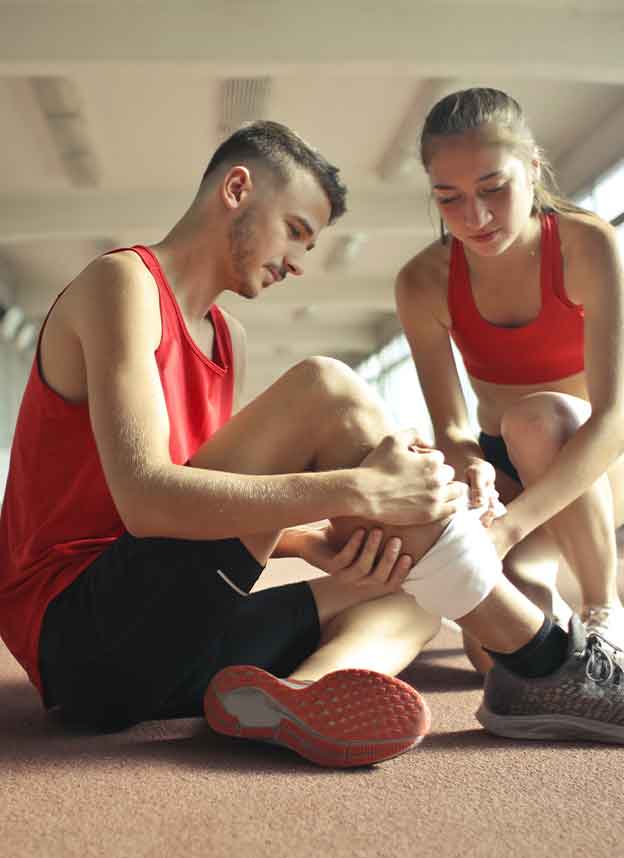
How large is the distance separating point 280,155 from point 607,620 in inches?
39.1

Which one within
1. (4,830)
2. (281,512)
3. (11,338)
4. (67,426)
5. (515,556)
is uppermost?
(11,338)

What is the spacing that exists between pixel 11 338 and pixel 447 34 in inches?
348

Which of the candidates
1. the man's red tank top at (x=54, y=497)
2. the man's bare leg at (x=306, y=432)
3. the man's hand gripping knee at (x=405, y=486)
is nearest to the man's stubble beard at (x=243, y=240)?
the man's red tank top at (x=54, y=497)

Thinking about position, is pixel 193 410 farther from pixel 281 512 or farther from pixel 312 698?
pixel 312 698

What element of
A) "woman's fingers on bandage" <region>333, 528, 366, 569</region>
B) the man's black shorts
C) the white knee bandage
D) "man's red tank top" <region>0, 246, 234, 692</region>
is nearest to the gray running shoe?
the white knee bandage

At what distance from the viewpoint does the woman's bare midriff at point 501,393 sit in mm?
2109

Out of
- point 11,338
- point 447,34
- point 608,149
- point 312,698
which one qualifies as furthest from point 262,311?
point 312,698

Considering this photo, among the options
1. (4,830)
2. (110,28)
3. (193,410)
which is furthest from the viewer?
(110,28)

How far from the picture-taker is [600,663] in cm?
138

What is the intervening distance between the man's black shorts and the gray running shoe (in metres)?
0.41

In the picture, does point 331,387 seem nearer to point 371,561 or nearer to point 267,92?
point 371,561

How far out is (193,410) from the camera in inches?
62.7

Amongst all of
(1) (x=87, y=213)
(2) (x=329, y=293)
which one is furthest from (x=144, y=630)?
(2) (x=329, y=293)

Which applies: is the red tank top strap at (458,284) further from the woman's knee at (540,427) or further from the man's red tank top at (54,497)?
the man's red tank top at (54,497)
